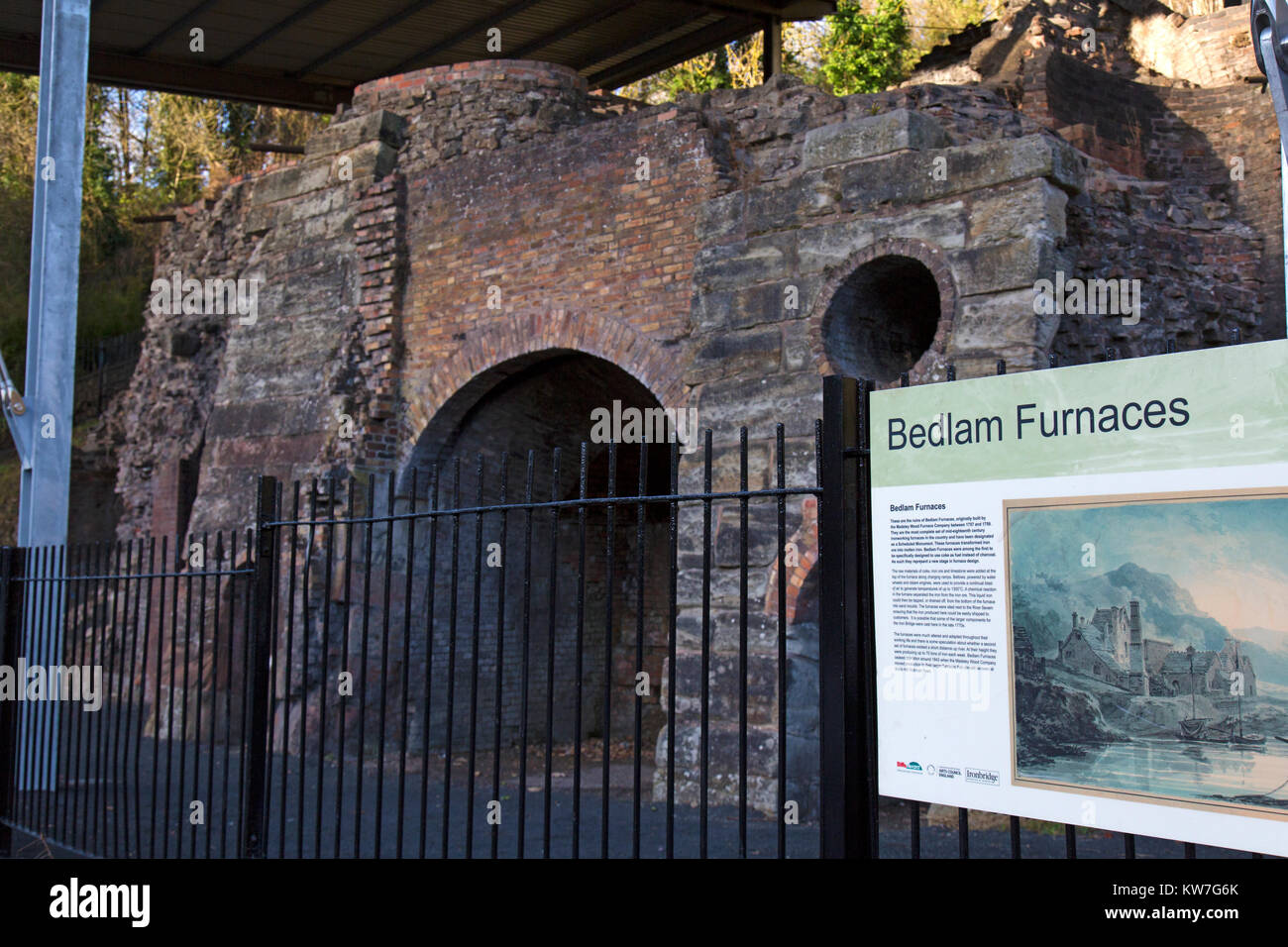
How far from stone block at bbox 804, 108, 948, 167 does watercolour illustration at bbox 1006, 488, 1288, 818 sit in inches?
210

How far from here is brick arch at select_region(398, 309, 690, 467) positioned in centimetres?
1027

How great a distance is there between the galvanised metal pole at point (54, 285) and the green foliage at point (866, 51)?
16.7m

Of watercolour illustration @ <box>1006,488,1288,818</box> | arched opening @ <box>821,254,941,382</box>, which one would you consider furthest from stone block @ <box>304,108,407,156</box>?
watercolour illustration @ <box>1006,488,1288,818</box>

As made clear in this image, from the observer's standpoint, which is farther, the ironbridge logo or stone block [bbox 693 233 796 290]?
the ironbridge logo

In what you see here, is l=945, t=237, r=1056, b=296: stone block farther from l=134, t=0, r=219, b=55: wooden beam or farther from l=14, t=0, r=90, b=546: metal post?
l=134, t=0, r=219, b=55: wooden beam

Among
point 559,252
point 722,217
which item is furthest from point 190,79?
point 722,217

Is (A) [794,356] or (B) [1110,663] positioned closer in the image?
(B) [1110,663]

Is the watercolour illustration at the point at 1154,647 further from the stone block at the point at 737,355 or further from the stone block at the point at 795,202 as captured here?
the stone block at the point at 795,202

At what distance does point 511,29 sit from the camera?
16938mm

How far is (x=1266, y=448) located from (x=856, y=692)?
1.14 meters

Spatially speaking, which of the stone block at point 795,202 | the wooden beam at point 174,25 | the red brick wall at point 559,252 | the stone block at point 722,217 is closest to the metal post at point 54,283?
the red brick wall at point 559,252

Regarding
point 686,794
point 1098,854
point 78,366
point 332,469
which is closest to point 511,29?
point 332,469

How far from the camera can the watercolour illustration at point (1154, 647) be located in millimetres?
2541

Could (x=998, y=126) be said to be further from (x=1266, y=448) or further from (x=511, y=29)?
(x=511, y=29)
